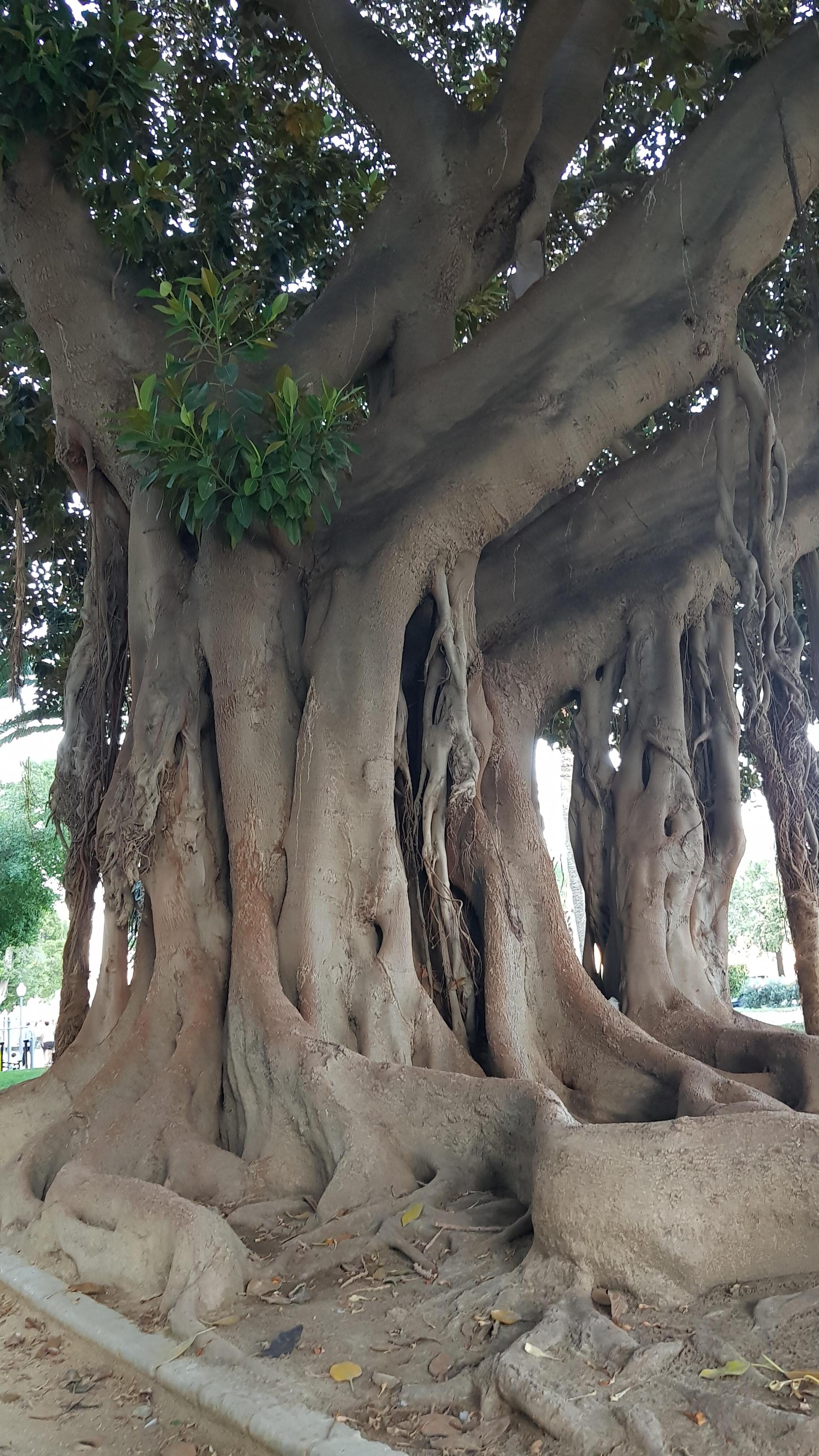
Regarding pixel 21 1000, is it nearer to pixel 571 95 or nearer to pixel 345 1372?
pixel 571 95

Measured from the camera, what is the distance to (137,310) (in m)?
5.54

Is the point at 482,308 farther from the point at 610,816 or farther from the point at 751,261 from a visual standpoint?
the point at 610,816

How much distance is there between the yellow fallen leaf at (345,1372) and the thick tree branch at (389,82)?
5.33 m

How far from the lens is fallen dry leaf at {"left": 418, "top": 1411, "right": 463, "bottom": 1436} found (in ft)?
7.26

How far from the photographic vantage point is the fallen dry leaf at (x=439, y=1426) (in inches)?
87.1

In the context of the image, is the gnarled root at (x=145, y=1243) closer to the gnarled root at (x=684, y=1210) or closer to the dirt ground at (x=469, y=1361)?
the dirt ground at (x=469, y=1361)

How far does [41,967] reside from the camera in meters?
35.3

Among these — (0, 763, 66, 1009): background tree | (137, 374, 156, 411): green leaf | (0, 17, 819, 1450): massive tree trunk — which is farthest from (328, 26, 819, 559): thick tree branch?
(0, 763, 66, 1009): background tree

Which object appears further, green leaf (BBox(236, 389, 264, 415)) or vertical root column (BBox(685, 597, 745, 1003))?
vertical root column (BBox(685, 597, 745, 1003))

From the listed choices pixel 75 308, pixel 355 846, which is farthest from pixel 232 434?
pixel 355 846

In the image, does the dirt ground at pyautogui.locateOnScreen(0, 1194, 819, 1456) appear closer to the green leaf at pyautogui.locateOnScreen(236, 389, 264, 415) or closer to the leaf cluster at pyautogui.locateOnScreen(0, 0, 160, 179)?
the green leaf at pyautogui.locateOnScreen(236, 389, 264, 415)

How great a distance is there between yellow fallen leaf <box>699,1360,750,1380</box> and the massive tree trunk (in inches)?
50.1

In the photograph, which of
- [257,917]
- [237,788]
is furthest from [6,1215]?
[237,788]

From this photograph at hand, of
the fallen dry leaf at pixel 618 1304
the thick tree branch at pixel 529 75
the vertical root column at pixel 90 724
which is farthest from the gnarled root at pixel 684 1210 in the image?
the thick tree branch at pixel 529 75
